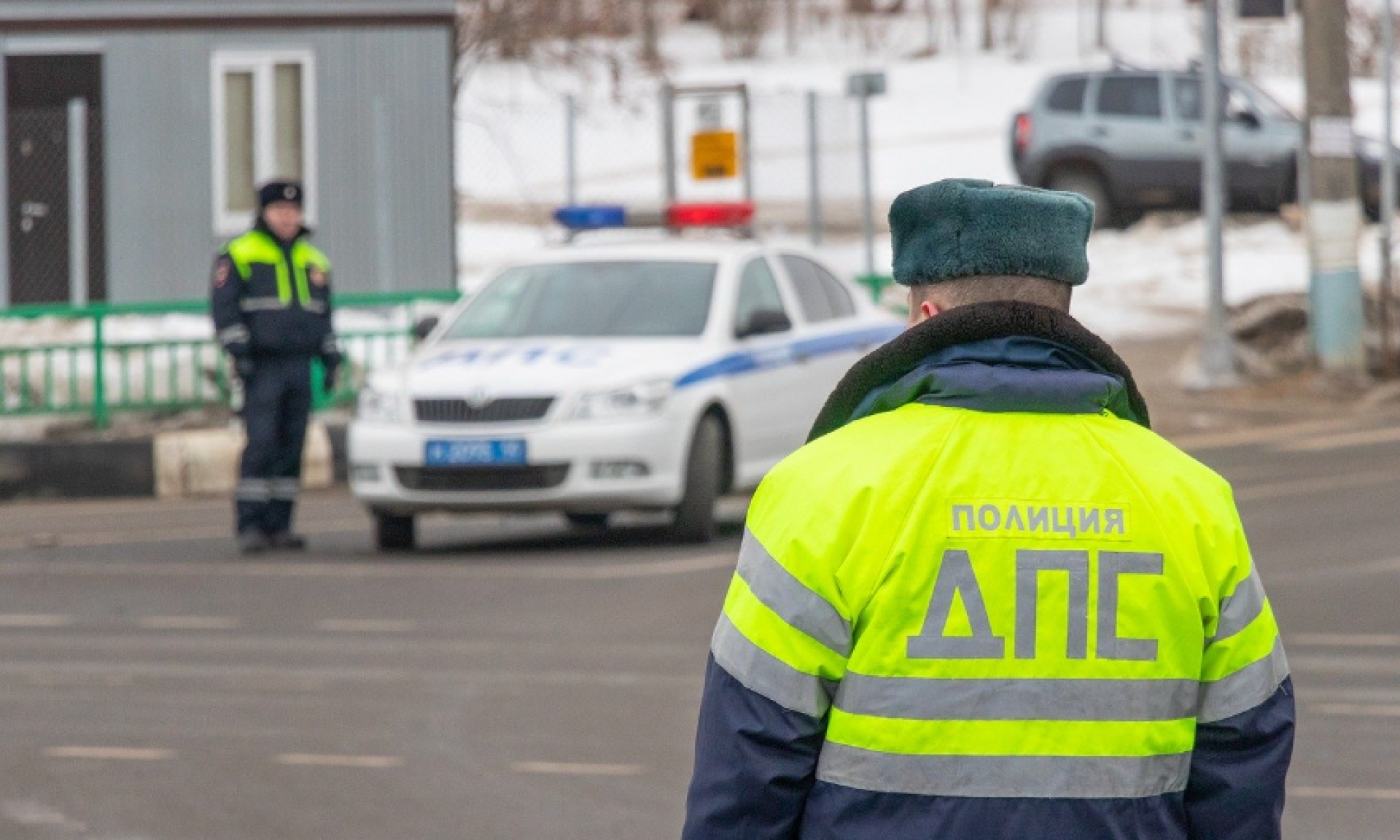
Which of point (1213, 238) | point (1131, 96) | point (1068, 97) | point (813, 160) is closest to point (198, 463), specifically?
point (813, 160)

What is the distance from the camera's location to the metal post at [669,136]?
69.0ft

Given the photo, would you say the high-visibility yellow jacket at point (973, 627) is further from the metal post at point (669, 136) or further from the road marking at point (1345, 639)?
the metal post at point (669, 136)

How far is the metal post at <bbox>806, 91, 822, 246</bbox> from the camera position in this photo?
22203 millimetres

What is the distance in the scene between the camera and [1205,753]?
2.86 m

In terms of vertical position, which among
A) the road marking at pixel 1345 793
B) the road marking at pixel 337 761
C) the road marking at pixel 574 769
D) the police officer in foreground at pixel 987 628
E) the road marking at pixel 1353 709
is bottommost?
the road marking at pixel 1345 793

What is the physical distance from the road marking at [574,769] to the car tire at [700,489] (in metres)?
5.27

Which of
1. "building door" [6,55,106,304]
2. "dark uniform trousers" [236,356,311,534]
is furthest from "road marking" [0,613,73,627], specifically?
"building door" [6,55,106,304]

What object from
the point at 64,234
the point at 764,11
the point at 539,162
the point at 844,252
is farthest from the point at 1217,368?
the point at 764,11

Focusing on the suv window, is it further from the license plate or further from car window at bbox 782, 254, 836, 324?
the license plate

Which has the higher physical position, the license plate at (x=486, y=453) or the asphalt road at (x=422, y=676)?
the license plate at (x=486, y=453)

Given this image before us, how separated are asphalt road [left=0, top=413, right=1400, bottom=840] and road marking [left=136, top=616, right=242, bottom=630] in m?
0.02

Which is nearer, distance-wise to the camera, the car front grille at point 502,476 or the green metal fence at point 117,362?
the car front grille at point 502,476

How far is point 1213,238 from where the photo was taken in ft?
65.1

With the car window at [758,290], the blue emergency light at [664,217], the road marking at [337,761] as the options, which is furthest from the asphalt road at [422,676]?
the blue emergency light at [664,217]
